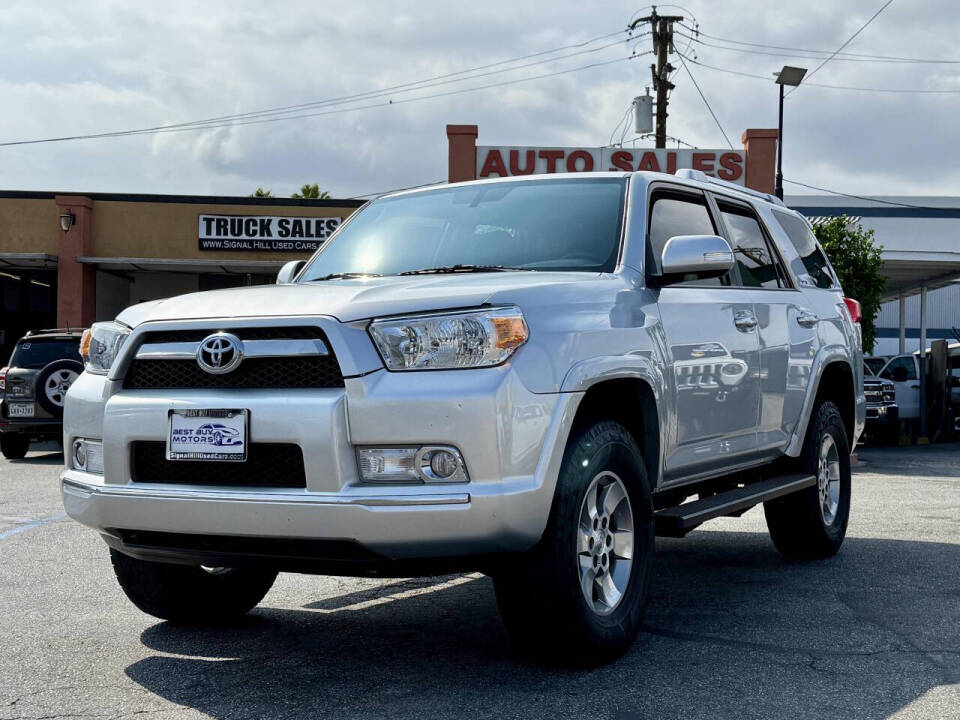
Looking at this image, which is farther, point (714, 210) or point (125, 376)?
point (714, 210)

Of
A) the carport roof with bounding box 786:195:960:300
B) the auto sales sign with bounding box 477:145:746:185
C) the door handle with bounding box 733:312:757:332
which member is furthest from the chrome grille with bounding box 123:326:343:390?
the carport roof with bounding box 786:195:960:300

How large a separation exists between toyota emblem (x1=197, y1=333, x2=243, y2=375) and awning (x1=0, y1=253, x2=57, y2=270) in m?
21.9

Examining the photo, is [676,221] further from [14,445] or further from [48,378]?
[14,445]

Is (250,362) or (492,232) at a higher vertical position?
(492,232)

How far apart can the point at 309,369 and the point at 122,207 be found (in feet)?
73.4

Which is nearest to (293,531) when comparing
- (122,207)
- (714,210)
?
(714,210)

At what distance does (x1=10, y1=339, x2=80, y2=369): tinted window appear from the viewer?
1509cm

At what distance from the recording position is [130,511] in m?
4.03

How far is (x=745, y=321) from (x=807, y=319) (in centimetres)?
101

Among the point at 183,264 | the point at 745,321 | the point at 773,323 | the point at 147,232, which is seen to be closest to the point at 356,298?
the point at 745,321

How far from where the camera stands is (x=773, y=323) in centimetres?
599

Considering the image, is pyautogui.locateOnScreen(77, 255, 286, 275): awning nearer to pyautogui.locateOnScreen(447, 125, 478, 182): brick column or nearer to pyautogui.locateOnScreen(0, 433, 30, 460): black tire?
pyautogui.locateOnScreen(447, 125, 478, 182): brick column

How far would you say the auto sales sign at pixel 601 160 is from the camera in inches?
941

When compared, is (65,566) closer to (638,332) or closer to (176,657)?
(176,657)
